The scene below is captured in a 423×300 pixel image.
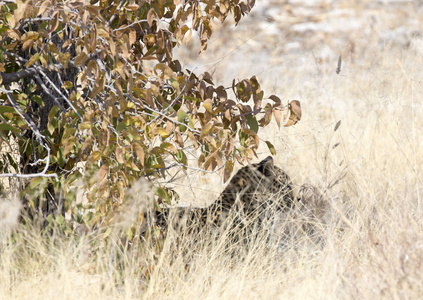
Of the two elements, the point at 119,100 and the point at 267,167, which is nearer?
the point at 119,100

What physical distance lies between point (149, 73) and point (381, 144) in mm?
2864

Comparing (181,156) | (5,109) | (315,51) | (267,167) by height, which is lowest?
(315,51)

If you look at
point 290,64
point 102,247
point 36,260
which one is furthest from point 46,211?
point 290,64

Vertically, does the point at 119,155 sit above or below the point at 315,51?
above

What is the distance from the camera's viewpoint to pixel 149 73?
2.22 m

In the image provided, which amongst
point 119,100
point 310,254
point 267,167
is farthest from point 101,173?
point 267,167

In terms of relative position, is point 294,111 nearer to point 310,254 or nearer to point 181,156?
point 181,156

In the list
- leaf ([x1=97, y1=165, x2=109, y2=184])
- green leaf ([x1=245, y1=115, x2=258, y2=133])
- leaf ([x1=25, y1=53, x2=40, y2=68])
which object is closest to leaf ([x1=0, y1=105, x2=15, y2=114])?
leaf ([x1=25, y1=53, x2=40, y2=68])

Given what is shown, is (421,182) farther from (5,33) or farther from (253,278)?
(5,33)

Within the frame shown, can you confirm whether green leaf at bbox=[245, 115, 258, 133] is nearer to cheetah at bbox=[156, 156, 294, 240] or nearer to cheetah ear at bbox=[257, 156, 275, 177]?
cheetah at bbox=[156, 156, 294, 240]

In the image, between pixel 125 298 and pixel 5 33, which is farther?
pixel 125 298

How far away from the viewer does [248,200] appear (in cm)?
340

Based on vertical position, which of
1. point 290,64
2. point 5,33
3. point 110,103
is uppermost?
point 5,33

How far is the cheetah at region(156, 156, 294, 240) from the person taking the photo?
10.6 ft
